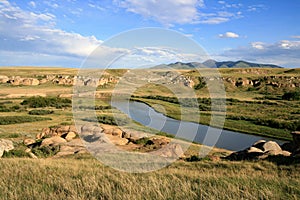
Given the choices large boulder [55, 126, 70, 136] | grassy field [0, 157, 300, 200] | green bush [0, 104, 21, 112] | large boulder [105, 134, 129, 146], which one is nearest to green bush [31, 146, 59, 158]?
large boulder [105, 134, 129, 146]

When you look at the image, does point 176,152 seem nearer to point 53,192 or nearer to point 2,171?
point 2,171

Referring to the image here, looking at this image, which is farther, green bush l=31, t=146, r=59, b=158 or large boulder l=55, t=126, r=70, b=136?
large boulder l=55, t=126, r=70, b=136

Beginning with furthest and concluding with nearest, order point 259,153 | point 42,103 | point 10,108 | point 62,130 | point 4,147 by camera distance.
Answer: point 42,103
point 10,108
point 62,130
point 4,147
point 259,153

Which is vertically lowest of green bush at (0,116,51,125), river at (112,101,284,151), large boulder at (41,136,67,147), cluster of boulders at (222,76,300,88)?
river at (112,101,284,151)

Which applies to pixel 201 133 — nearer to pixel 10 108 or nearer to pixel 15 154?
pixel 15 154

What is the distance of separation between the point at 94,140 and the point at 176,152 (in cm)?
680

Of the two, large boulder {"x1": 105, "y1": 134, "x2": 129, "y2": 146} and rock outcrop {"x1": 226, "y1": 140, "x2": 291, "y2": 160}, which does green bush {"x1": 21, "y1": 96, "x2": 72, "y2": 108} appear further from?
rock outcrop {"x1": 226, "y1": 140, "x2": 291, "y2": 160}

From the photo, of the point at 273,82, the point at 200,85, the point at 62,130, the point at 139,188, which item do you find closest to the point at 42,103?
the point at 62,130

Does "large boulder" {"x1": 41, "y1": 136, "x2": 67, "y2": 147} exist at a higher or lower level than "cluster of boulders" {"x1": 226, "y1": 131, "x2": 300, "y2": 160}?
lower

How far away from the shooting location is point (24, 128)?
34.1 metres

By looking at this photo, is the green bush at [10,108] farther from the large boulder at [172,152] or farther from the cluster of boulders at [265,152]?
the cluster of boulders at [265,152]

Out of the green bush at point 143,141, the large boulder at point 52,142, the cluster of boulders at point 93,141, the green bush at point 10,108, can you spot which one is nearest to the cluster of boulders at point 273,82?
the green bush at point 10,108

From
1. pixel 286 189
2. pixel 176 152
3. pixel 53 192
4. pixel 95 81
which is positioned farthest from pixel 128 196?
pixel 95 81

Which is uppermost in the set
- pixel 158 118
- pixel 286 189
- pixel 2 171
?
pixel 286 189
